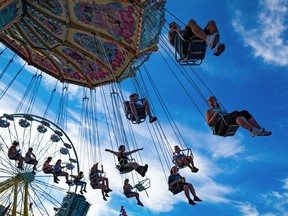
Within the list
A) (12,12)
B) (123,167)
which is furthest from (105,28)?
(123,167)

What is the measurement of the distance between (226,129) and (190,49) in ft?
5.44

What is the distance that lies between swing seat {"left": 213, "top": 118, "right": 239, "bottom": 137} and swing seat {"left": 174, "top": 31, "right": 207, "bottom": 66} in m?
1.43

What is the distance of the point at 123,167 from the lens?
7578mm

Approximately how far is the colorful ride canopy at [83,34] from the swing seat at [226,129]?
4075 millimetres

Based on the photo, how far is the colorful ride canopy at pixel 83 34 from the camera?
849cm

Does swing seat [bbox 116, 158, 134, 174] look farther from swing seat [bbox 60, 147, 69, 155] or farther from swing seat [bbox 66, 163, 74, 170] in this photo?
swing seat [bbox 60, 147, 69, 155]

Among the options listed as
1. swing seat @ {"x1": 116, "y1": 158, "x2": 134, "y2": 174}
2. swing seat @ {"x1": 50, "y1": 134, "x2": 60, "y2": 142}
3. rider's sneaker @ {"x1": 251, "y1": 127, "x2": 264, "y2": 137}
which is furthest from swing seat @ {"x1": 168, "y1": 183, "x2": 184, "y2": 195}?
swing seat @ {"x1": 50, "y1": 134, "x2": 60, "y2": 142}

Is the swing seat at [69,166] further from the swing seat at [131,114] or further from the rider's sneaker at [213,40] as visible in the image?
the rider's sneaker at [213,40]

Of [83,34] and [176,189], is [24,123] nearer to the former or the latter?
[83,34]

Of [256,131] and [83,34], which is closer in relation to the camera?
[256,131]

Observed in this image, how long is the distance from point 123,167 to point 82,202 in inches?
872

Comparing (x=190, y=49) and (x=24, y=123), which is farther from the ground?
(x=24, y=123)

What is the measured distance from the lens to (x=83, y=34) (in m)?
10.2

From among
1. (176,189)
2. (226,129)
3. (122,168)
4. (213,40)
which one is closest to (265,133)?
(226,129)
